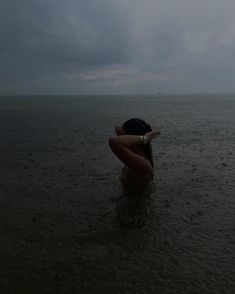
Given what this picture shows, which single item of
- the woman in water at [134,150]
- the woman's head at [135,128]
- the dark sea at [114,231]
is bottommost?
the dark sea at [114,231]

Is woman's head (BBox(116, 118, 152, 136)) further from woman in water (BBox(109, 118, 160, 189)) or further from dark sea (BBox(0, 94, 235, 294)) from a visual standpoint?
dark sea (BBox(0, 94, 235, 294))

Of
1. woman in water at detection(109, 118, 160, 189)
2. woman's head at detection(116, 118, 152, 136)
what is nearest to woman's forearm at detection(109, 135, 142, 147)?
woman in water at detection(109, 118, 160, 189)

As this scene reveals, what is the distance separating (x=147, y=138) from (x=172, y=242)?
342 centimetres

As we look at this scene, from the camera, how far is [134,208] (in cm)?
968

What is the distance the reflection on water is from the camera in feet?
28.6

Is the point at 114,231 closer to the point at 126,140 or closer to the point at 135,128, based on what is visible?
the point at 126,140

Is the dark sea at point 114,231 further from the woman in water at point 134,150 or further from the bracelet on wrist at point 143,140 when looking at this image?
the bracelet on wrist at point 143,140

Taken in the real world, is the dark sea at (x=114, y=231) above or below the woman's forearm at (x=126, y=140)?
below

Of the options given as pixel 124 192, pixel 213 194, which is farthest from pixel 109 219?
pixel 213 194

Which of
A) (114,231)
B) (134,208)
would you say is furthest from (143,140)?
(114,231)

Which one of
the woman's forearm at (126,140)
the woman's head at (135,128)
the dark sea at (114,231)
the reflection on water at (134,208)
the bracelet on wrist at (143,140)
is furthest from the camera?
the woman's head at (135,128)

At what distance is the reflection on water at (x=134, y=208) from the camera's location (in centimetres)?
873

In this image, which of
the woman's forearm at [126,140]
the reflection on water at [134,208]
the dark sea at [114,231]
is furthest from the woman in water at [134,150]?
the dark sea at [114,231]

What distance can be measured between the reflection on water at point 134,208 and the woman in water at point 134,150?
355 millimetres
